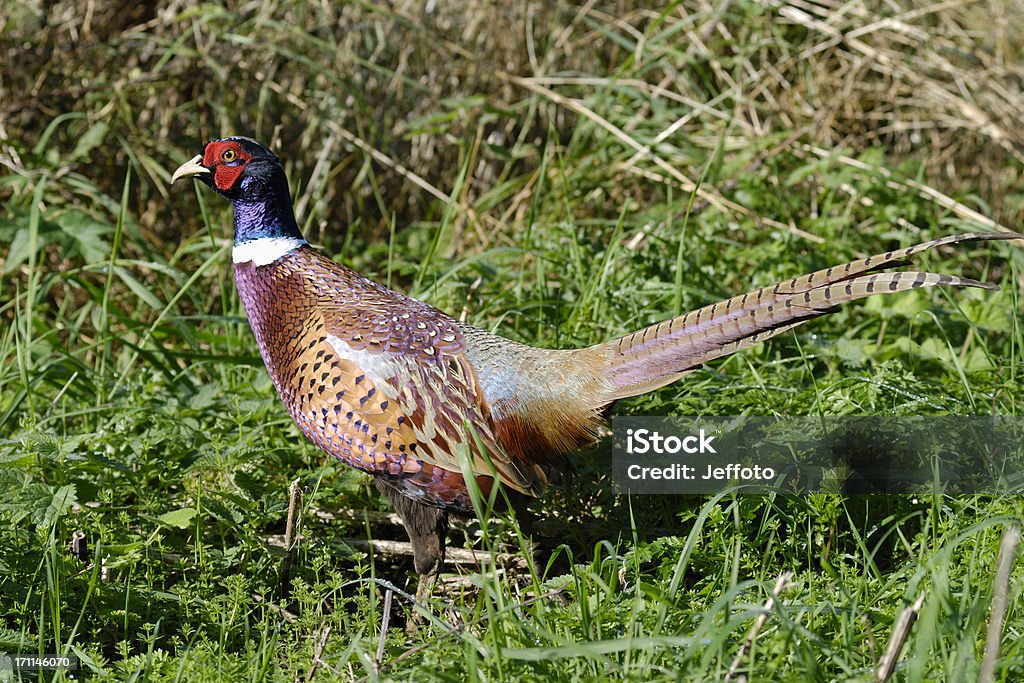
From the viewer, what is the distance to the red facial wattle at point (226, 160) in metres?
3.20

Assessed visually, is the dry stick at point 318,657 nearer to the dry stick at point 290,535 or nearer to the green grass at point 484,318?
the green grass at point 484,318

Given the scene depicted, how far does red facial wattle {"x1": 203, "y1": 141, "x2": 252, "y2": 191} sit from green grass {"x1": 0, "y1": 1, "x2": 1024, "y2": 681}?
0.65 meters

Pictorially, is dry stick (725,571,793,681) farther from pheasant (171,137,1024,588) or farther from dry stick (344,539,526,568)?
dry stick (344,539,526,568)

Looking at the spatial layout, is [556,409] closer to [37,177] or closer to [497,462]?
[497,462]

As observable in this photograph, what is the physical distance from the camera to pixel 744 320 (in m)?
2.55

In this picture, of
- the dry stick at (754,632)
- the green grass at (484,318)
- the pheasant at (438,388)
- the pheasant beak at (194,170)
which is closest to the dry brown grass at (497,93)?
the green grass at (484,318)

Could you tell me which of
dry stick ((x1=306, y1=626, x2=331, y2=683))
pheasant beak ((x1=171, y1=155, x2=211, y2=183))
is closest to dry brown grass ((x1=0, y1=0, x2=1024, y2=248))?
pheasant beak ((x1=171, y1=155, x2=211, y2=183))

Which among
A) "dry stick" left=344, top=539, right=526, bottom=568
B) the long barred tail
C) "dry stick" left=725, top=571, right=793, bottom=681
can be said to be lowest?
"dry stick" left=344, top=539, right=526, bottom=568

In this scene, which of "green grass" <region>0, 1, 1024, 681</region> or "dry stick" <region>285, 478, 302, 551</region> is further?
"dry stick" <region>285, 478, 302, 551</region>

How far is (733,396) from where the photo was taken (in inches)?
131

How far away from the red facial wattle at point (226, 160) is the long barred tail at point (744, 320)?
126 cm

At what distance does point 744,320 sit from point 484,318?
1.61 meters

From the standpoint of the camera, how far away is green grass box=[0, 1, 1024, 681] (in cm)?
233

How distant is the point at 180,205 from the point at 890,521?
12.1 ft
